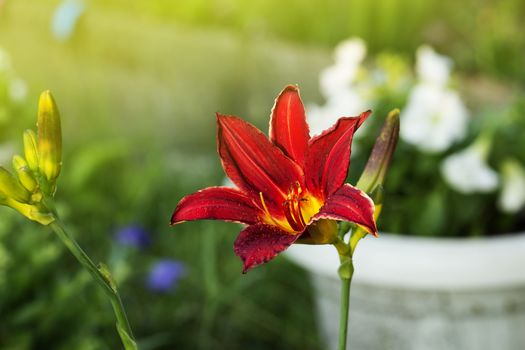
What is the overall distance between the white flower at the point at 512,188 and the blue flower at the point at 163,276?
24.9 inches

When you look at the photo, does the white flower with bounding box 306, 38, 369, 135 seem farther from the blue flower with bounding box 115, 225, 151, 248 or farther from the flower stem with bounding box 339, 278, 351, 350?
the flower stem with bounding box 339, 278, 351, 350

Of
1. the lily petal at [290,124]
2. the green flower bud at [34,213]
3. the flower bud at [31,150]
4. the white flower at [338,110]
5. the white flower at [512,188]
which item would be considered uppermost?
the lily petal at [290,124]

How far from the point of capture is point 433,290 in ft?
4.73

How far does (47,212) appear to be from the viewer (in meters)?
0.51

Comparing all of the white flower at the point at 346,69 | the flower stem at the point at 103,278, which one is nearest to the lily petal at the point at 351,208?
the flower stem at the point at 103,278

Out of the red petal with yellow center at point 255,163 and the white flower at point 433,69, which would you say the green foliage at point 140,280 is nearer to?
the white flower at point 433,69

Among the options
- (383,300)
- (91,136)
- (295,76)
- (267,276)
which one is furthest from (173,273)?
(295,76)

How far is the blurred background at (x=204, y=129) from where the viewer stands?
1557 mm

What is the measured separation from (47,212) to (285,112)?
0.15 meters

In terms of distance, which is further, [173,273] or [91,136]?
[91,136]

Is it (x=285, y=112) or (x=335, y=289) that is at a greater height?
(x=285, y=112)

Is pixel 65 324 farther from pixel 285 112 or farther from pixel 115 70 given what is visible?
pixel 115 70

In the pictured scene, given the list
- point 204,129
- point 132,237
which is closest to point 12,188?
point 132,237

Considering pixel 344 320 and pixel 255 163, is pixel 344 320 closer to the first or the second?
pixel 344 320
